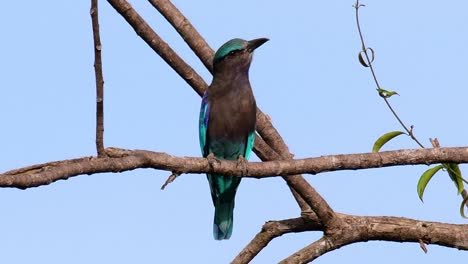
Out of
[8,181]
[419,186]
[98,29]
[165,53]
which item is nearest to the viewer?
[8,181]

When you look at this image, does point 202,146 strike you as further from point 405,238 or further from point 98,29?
point 98,29

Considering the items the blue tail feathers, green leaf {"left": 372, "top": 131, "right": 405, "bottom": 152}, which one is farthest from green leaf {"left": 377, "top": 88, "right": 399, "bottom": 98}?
the blue tail feathers

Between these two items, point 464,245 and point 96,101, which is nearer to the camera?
point 96,101

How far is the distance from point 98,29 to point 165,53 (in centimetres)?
234

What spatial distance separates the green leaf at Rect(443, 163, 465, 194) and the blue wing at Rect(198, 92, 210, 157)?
224cm

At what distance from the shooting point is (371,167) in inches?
213

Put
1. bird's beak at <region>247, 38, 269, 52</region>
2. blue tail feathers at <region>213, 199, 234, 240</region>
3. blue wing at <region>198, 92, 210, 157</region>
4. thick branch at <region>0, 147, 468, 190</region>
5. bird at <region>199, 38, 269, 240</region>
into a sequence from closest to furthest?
thick branch at <region>0, 147, 468, 190</region> < bird at <region>199, 38, 269, 240</region> < blue wing at <region>198, 92, 210, 157</region> < bird's beak at <region>247, 38, 269, 52</region> < blue tail feathers at <region>213, 199, 234, 240</region>

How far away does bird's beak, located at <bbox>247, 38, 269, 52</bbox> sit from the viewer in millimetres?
7535

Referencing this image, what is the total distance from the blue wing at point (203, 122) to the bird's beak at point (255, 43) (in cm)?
60

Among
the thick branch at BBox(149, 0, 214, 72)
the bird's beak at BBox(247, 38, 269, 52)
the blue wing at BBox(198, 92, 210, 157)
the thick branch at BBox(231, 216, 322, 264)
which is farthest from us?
the bird's beak at BBox(247, 38, 269, 52)

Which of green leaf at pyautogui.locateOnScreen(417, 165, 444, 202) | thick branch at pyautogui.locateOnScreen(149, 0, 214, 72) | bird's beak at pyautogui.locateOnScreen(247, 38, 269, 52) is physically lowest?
green leaf at pyautogui.locateOnScreen(417, 165, 444, 202)

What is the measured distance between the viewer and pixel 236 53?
299 inches

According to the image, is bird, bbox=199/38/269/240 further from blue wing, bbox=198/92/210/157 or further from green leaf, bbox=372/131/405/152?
green leaf, bbox=372/131/405/152

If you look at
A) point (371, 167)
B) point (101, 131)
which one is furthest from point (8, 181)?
point (371, 167)
